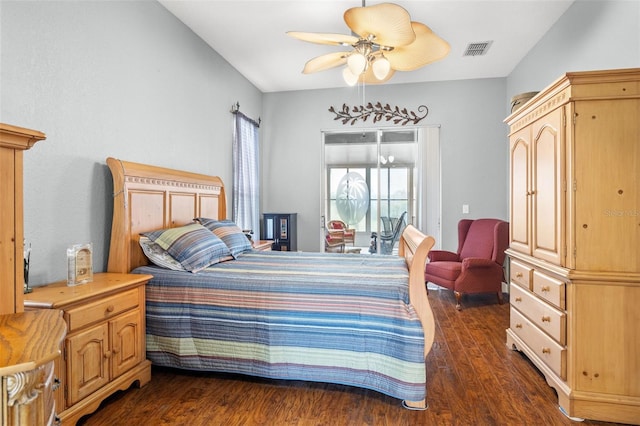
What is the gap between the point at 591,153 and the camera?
194 centimetres

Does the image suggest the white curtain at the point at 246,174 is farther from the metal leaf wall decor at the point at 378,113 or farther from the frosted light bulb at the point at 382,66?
the frosted light bulb at the point at 382,66

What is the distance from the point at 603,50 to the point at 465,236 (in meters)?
2.47

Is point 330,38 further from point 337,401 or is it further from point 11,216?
point 337,401

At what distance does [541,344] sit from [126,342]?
260 cm

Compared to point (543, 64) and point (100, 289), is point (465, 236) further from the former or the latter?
point (100, 289)

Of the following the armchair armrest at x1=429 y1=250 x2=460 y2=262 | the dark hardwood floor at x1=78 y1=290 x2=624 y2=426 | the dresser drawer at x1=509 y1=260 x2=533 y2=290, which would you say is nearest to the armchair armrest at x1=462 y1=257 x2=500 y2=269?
the armchair armrest at x1=429 y1=250 x2=460 y2=262

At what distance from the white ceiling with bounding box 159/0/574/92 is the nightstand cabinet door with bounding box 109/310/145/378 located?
2.62 metres

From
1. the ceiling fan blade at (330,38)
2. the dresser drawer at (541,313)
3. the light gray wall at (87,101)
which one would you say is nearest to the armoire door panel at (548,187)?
the dresser drawer at (541,313)

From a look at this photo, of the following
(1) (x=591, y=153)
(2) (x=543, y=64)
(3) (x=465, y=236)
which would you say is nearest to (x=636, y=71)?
(1) (x=591, y=153)

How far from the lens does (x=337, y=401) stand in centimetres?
209

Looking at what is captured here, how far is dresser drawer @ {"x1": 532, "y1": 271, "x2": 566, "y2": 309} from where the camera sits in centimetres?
206

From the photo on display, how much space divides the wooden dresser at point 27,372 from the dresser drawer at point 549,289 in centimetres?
237

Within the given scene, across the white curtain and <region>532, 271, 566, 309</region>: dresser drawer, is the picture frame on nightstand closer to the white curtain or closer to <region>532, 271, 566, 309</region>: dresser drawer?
the white curtain

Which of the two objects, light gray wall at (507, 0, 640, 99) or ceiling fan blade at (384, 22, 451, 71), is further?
ceiling fan blade at (384, 22, 451, 71)
